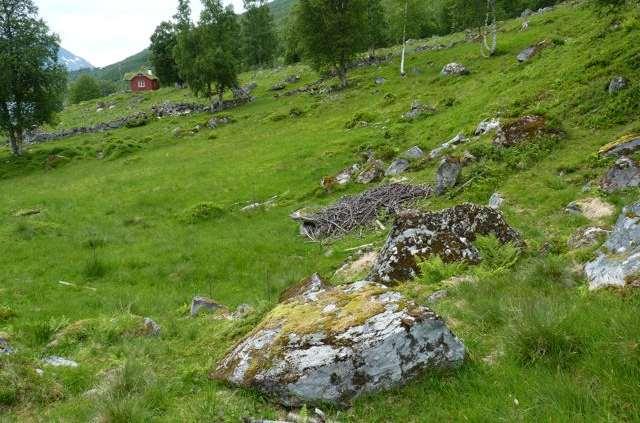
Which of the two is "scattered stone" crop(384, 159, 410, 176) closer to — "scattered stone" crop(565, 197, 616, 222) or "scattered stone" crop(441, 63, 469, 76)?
"scattered stone" crop(565, 197, 616, 222)

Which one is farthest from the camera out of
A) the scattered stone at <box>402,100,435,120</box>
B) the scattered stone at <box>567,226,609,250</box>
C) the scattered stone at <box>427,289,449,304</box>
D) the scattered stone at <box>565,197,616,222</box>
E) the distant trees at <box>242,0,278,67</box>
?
the distant trees at <box>242,0,278,67</box>

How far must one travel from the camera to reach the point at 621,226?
9156mm

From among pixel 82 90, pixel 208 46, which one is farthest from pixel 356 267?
pixel 82 90

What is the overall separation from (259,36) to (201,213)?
261 ft

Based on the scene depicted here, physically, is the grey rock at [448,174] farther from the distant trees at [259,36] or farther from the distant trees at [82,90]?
the distant trees at [82,90]

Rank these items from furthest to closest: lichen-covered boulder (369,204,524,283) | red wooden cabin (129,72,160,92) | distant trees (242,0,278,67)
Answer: red wooden cabin (129,72,160,92) < distant trees (242,0,278,67) < lichen-covered boulder (369,204,524,283)

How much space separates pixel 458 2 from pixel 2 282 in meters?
51.4

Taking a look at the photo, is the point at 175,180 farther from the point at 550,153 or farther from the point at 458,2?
the point at 458,2

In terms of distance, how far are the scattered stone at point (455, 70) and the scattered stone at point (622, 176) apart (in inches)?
1300

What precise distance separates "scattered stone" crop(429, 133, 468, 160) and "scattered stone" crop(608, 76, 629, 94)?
260 inches

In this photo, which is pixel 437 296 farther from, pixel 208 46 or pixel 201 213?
pixel 208 46

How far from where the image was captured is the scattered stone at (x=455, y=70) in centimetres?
4609

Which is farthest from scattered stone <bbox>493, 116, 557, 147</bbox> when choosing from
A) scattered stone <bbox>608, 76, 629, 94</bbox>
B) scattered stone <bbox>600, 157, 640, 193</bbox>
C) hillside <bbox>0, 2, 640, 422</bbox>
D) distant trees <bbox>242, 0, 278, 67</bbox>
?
distant trees <bbox>242, 0, 278, 67</bbox>

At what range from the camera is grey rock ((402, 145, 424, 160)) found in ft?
86.6
